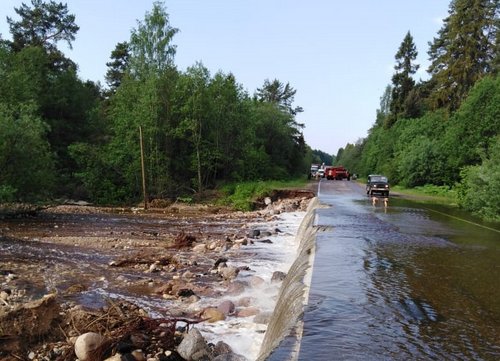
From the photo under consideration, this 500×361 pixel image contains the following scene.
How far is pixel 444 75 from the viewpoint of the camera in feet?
168

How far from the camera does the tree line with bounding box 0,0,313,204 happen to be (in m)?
39.6

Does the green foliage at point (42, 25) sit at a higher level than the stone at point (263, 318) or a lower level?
higher

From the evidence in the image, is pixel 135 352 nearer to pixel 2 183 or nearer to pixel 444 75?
pixel 2 183

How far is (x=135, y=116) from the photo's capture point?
130 ft

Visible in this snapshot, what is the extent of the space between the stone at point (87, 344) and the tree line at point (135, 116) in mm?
31196

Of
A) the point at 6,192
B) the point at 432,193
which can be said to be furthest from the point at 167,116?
the point at 432,193

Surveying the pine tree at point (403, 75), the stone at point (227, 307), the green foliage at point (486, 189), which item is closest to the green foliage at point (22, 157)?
the stone at point (227, 307)

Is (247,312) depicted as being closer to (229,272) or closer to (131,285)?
(229,272)

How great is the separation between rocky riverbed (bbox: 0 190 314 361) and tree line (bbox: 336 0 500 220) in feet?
35.5

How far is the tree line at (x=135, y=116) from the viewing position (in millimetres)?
39594

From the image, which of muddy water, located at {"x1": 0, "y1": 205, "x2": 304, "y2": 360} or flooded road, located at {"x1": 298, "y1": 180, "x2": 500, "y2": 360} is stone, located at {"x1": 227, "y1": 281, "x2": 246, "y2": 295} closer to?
muddy water, located at {"x1": 0, "y1": 205, "x2": 304, "y2": 360}

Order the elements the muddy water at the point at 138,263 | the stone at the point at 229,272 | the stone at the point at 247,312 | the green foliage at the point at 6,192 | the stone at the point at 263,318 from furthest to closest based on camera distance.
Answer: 1. the green foliage at the point at 6,192
2. the stone at the point at 229,272
3. the muddy water at the point at 138,263
4. the stone at the point at 247,312
5. the stone at the point at 263,318

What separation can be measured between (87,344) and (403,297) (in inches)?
224

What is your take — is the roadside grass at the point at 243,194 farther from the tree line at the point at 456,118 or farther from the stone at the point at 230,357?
the stone at the point at 230,357
